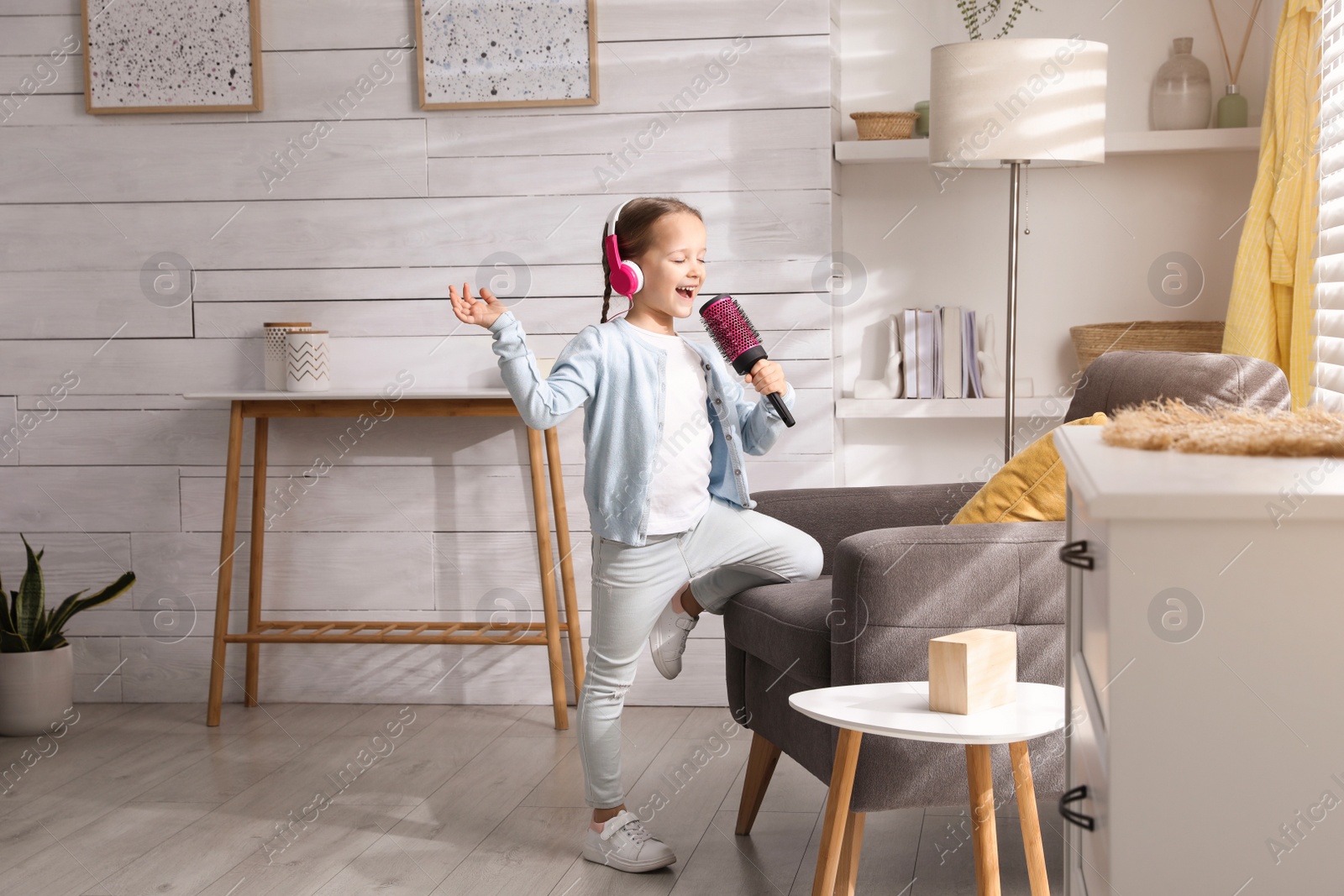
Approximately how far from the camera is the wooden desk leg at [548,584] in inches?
112

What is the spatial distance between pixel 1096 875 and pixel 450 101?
2477 millimetres

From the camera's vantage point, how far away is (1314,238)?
2.32 metres

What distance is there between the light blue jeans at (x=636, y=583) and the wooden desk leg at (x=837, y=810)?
0.51 metres

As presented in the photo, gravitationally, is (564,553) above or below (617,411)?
below

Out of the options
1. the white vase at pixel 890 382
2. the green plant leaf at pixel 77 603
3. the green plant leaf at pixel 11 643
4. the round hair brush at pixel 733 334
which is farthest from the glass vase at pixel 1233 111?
the green plant leaf at pixel 11 643

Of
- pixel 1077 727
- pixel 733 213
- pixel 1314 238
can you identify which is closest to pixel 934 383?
pixel 733 213

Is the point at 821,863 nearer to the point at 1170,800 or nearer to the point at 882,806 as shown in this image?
the point at 882,806

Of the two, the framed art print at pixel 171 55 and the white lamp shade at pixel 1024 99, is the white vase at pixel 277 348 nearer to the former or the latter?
the framed art print at pixel 171 55

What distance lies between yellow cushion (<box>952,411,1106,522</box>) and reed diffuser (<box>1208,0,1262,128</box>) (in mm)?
1429

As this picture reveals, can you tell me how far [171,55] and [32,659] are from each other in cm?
149

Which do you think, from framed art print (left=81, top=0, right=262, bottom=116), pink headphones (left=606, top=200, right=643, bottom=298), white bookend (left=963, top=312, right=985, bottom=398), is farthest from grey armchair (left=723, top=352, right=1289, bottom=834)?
framed art print (left=81, top=0, right=262, bottom=116)

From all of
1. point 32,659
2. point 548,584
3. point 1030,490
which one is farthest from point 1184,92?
point 32,659

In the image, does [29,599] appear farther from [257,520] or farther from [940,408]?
[940,408]

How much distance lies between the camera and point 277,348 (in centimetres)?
294
